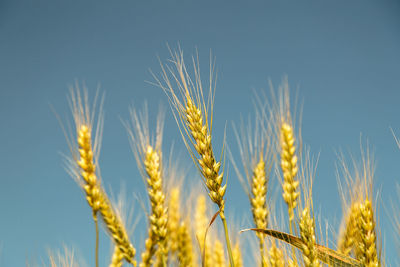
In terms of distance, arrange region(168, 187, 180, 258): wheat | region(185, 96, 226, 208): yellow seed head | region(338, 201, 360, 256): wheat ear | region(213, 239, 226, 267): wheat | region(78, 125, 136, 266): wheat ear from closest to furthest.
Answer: region(185, 96, 226, 208): yellow seed head < region(78, 125, 136, 266): wheat ear < region(338, 201, 360, 256): wheat ear < region(168, 187, 180, 258): wheat < region(213, 239, 226, 267): wheat

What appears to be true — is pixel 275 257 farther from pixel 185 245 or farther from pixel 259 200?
pixel 185 245

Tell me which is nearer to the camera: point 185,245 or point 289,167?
point 289,167

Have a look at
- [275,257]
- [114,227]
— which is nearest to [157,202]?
[114,227]

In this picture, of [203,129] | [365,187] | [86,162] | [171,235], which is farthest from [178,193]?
[365,187]

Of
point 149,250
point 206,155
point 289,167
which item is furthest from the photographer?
point 289,167

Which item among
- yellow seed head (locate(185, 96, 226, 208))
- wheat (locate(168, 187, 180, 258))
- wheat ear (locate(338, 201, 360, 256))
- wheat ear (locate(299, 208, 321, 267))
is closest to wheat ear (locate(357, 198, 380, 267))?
wheat ear (locate(299, 208, 321, 267))

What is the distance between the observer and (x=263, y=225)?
215cm

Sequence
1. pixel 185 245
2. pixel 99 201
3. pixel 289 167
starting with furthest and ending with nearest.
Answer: pixel 185 245 → pixel 289 167 → pixel 99 201

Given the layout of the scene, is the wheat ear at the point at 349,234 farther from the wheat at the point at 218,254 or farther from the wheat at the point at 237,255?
the wheat at the point at 218,254

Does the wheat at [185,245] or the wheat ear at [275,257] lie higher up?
the wheat at [185,245]

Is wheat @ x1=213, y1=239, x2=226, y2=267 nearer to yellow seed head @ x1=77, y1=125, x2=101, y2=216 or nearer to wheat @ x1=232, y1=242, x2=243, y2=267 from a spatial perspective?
wheat @ x1=232, y1=242, x2=243, y2=267

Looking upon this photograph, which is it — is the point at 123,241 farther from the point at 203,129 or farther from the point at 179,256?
the point at 203,129

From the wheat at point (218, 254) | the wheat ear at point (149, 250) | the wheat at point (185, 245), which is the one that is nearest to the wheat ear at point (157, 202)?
the wheat ear at point (149, 250)

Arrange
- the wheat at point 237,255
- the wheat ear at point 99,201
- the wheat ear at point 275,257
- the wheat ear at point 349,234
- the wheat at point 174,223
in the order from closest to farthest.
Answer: the wheat ear at point 99,201, the wheat ear at point 275,257, the wheat ear at point 349,234, the wheat at point 174,223, the wheat at point 237,255
